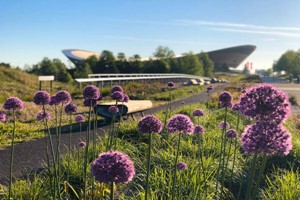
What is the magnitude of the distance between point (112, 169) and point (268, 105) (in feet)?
4.51

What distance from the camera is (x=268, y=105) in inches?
107

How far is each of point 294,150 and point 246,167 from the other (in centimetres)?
188

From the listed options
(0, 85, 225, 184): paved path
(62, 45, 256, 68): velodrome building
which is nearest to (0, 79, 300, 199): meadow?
(0, 85, 225, 184): paved path

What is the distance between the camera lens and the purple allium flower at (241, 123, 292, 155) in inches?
106

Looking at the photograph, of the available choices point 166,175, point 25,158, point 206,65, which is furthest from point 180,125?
point 206,65

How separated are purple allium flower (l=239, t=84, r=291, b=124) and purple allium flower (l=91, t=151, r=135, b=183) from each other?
3.69 feet

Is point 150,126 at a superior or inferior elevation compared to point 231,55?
inferior

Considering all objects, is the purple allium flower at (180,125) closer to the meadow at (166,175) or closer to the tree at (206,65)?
the meadow at (166,175)

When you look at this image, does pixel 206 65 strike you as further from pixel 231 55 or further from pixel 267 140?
pixel 267 140

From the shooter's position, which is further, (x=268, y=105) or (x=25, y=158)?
(x=25, y=158)

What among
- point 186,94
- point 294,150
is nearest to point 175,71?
point 186,94

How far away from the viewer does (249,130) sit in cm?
287

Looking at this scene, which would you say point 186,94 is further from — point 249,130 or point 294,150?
point 249,130

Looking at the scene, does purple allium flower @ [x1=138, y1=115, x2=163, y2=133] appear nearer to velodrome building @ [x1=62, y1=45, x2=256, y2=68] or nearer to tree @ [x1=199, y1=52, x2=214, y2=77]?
tree @ [x1=199, y1=52, x2=214, y2=77]
